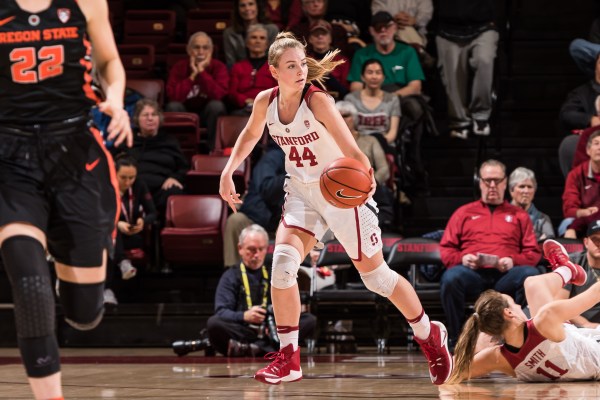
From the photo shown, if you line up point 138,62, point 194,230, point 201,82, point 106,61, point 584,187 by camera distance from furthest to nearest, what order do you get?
point 138,62 → point 201,82 → point 194,230 → point 584,187 → point 106,61

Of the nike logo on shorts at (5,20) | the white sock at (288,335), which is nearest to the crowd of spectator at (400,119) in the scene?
the white sock at (288,335)

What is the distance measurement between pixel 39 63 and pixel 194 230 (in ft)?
18.6

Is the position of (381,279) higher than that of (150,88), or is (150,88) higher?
(150,88)

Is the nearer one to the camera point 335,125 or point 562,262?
point 335,125

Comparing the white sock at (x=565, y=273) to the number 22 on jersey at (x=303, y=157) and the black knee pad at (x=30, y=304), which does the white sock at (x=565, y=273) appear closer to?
the number 22 on jersey at (x=303, y=157)

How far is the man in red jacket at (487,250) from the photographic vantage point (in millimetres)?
8133

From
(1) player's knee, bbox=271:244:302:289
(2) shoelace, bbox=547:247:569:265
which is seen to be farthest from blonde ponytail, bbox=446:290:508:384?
(1) player's knee, bbox=271:244:302:289

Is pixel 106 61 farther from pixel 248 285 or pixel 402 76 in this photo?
pixel 402 76

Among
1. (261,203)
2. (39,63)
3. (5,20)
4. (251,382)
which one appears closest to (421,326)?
(251,382)

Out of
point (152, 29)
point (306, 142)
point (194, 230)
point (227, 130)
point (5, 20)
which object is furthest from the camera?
point (152, 29)

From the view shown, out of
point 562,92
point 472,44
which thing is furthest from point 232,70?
point 562,92

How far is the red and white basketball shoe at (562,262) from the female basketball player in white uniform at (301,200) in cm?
144

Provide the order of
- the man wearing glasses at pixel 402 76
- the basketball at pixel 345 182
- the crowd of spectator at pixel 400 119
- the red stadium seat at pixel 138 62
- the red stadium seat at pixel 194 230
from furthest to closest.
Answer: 1. the red stadium seat at pixel 138 62
2. the man wearing glasses at pixel 402 76
3. the red stadium seat at pixel 194 230
4. the crowd of spectator at pixel 400 119
5. the basketball at pixel 345 182

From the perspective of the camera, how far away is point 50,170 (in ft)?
12.7
